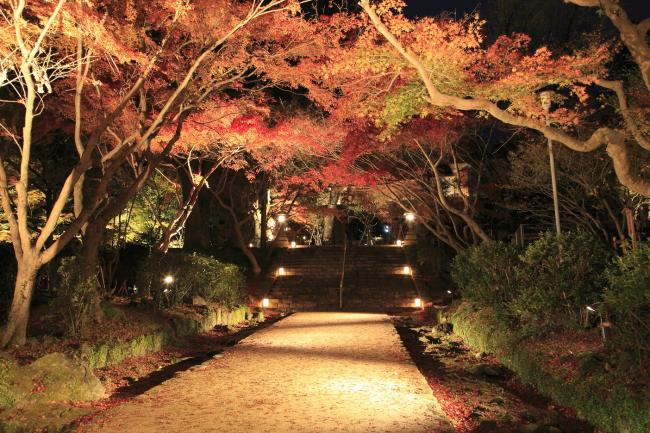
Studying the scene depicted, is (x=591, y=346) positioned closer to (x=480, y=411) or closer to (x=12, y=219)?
(x=480, y=411)

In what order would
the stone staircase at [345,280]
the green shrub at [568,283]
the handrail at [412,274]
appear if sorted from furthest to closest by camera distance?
the handrail at [412,274], the stone staircase at [345,280], the green shrub at [568,283]

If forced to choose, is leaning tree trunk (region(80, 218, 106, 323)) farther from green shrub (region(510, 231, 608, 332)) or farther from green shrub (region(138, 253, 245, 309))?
green shrub (region(510, 231, 608, 332))

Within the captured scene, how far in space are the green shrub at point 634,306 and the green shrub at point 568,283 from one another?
2617 millimetres

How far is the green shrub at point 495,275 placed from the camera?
1066 cm

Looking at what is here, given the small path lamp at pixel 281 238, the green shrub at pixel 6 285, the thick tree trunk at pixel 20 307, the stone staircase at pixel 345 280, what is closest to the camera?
the thick tree trunk at pixel 20 307

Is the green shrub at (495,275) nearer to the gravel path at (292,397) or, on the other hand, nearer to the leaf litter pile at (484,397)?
the leaf litter pile at (484,397)

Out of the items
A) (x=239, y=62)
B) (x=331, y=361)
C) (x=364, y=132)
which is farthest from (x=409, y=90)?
(x=364, y=132)

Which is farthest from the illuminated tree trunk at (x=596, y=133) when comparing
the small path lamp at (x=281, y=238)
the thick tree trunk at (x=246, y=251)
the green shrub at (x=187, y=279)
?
the small path lamp at (x=281, y=238)

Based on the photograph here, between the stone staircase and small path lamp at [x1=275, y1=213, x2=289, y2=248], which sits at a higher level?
small path lamp at [x1=275, y1=213, x2=289, y2=248]

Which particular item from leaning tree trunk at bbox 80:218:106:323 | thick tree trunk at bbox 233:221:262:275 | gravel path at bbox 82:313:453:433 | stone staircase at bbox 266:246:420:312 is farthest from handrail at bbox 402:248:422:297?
leaning tree trunk at bbox 80:218:106:323

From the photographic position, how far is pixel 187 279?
45.1 feet

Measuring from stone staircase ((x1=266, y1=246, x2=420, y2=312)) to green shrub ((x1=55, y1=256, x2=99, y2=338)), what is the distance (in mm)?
12125

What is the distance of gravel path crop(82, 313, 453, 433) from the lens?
5391 mm

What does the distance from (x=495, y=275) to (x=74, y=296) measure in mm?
7614
